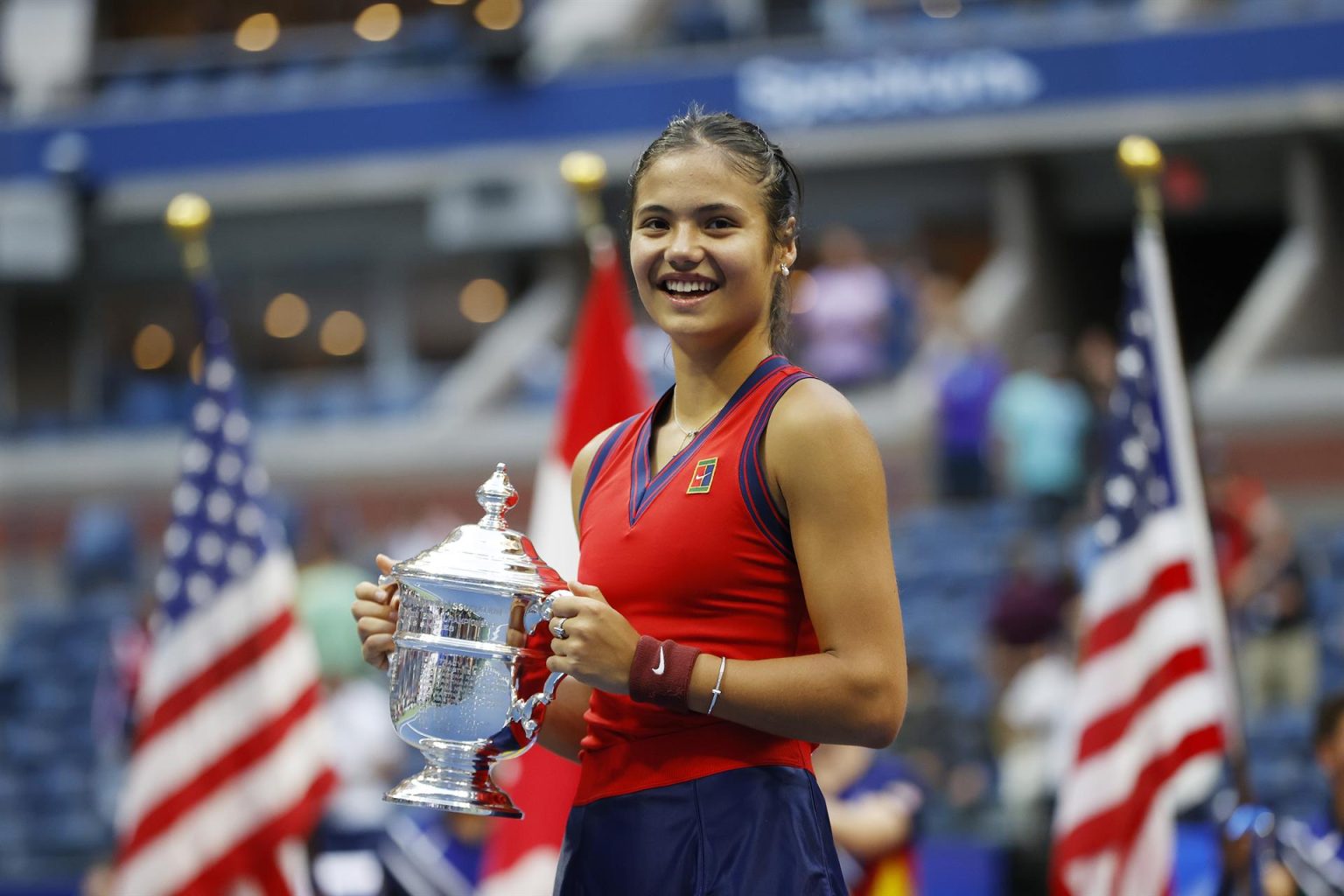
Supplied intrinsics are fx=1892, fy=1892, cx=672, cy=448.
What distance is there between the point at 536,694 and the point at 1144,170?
272 cm

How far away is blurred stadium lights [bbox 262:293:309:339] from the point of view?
60.1 feet

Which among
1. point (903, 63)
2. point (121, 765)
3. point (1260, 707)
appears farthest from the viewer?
point (903, 63)

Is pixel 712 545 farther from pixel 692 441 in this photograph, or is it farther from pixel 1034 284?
pixel 1034 284

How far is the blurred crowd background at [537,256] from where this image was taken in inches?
468

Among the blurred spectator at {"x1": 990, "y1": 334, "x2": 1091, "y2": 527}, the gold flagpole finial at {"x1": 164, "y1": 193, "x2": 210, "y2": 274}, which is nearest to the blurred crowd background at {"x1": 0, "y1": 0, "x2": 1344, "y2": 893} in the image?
the blurred spectator at {"x1": 990, "y1": 334, "x2": 1091, "y2": 527}

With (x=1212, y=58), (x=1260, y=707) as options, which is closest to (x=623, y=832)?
(x=1260, y=707)

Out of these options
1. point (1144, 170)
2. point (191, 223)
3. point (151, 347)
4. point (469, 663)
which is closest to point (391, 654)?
point (469, 663)

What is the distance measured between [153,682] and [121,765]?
469 cm

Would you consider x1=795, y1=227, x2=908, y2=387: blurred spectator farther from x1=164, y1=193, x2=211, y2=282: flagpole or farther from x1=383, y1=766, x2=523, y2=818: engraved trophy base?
x1=383, y1=766, x2=523, y2=818: engraved trophy base

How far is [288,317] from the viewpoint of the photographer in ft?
60.3

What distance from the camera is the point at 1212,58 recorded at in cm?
1406

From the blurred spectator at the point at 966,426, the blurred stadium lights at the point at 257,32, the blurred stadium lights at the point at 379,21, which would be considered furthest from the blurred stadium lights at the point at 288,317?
the blurred spectator at the point at 966,426

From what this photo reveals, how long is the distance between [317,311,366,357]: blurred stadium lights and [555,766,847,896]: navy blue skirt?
1652cm

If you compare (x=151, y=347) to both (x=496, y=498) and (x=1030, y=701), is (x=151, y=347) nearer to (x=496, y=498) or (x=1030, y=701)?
(x=1030, y=701)
